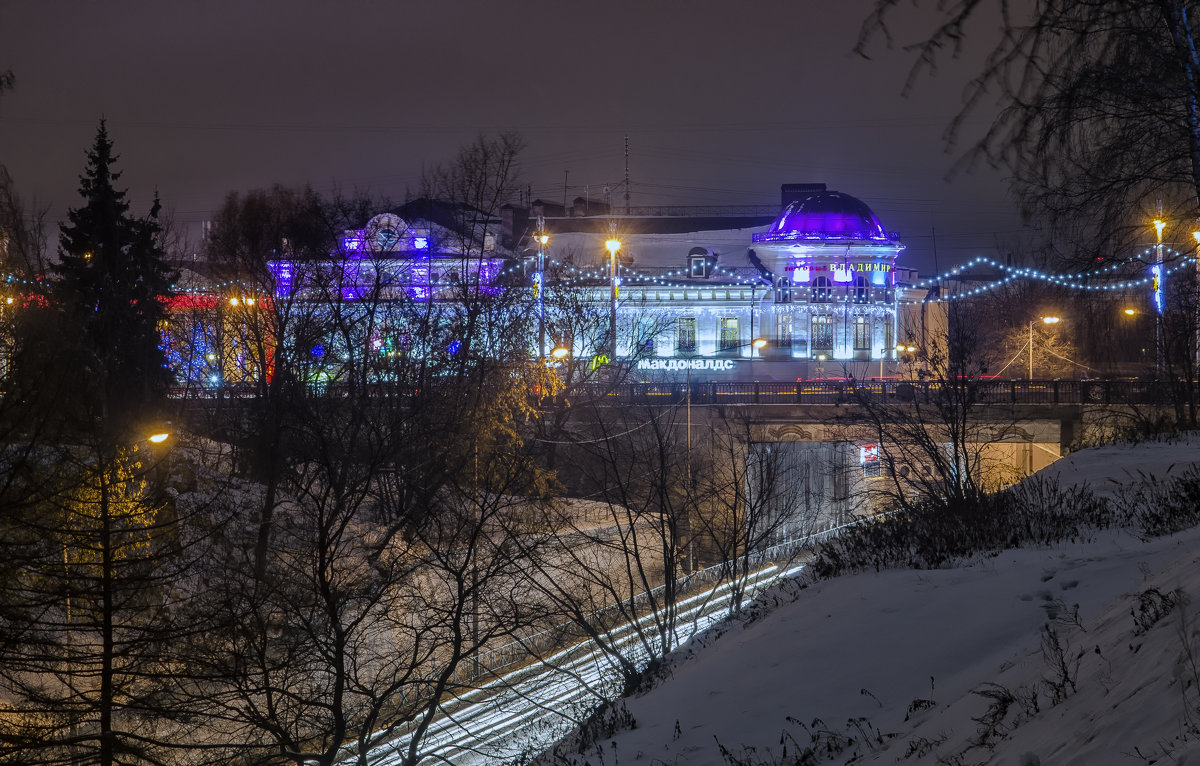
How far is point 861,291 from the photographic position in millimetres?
60938

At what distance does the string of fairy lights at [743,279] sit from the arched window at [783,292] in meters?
0.32

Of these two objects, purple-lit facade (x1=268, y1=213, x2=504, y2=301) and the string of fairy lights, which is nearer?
the string of fairy lights

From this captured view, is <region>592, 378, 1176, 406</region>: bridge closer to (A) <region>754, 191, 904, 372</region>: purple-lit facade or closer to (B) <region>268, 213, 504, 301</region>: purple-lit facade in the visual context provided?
(B) <region>268, 213, 504, 301</region>: purple-lit facade

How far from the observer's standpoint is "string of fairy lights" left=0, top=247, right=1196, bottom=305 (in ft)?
37.0

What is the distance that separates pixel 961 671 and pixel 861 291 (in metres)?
54.6

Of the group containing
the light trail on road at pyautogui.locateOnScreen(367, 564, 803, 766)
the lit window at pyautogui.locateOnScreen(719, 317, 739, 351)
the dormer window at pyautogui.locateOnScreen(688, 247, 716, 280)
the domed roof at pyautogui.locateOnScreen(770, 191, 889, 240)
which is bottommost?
the light trail on road at pyautogui.locateOnScreen(367, 564, 803, 766)

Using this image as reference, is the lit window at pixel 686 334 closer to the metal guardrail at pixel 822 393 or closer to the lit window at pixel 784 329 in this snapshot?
the lit window at pixel 784 329

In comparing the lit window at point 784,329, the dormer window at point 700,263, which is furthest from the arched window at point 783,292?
the dormer window at point 700,263

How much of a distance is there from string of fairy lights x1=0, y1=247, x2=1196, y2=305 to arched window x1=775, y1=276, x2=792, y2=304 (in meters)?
0.32

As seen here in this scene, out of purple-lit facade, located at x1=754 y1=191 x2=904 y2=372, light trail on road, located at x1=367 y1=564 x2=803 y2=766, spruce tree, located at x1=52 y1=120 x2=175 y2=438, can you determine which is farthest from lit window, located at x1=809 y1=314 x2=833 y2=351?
light trail on road, located at x1=367 y1=564 x2=803 y2=766

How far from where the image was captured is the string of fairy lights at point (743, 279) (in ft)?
37.0

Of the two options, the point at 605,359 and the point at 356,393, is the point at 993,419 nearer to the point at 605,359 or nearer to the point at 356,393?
the point at 605,359

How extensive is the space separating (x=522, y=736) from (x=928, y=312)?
55.4 m

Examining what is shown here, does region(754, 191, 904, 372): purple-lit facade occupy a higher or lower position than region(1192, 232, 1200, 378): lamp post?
higher
